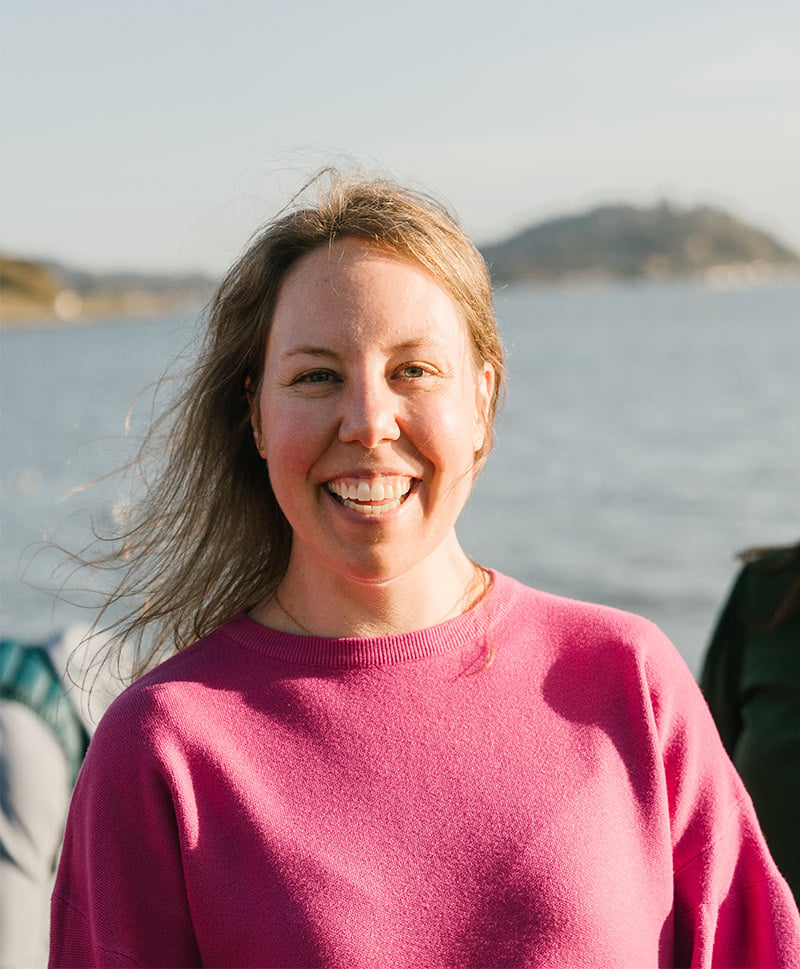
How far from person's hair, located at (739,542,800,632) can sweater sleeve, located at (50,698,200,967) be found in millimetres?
1710

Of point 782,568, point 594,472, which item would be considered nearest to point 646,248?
point 594,472

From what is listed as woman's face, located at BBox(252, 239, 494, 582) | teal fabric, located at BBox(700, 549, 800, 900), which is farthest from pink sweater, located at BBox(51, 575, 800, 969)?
teal fabric, located at BBox(700, 549, 800, 900)

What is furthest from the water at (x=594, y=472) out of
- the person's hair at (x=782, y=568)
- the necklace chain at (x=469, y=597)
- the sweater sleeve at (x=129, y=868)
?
the person's hair at (x=782, y=568)

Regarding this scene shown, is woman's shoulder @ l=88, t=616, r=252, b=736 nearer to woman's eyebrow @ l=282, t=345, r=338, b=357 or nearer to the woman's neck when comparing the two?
the woman's neck

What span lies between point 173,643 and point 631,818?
84cm

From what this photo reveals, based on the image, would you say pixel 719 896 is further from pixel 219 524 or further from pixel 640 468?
pixel 640 468

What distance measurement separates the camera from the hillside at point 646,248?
291 feet

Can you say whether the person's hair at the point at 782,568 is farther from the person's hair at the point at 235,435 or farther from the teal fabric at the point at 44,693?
the teal fabric at the point at 44,693

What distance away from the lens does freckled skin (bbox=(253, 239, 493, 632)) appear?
1833 millimetres

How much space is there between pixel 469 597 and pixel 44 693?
1507 mm

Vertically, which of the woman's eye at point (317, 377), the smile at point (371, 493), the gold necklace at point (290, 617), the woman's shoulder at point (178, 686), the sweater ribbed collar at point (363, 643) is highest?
the woman's eye at point (317, 377)

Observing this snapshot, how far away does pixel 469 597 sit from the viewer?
2.06 meters

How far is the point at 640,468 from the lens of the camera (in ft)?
52.3

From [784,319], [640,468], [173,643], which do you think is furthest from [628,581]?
[784,319]
